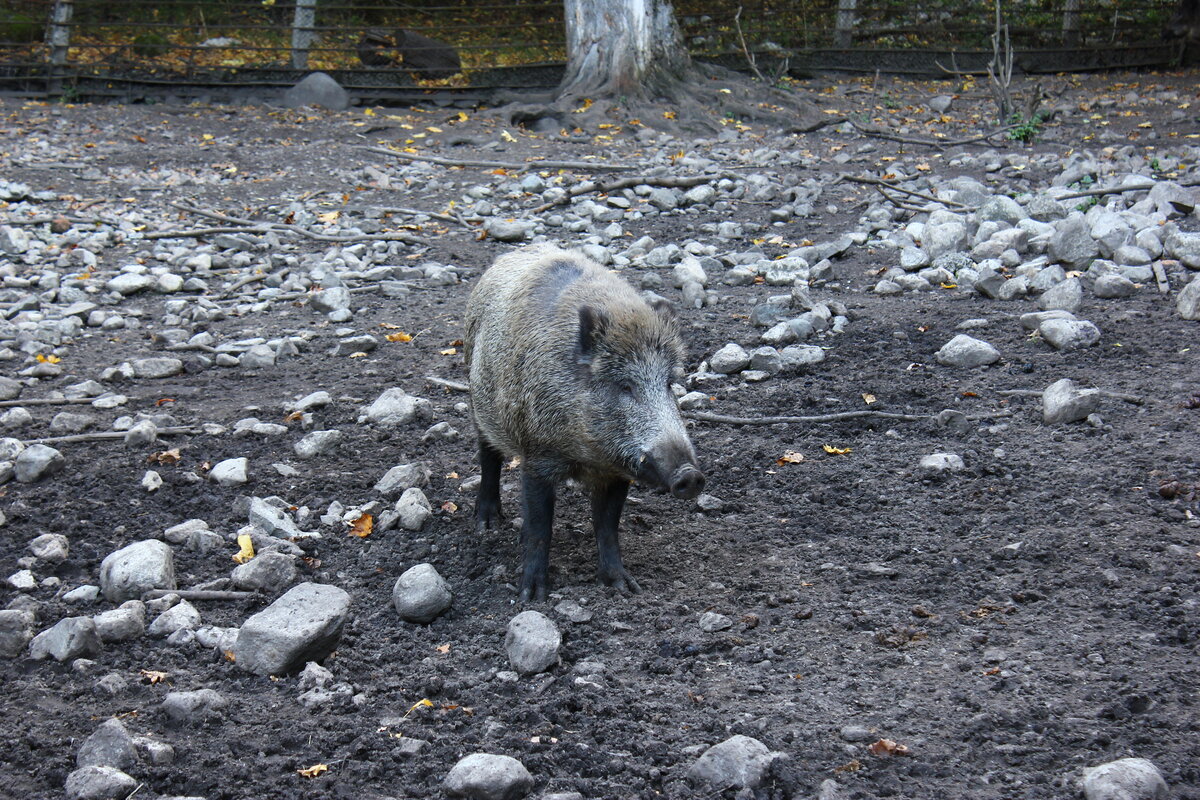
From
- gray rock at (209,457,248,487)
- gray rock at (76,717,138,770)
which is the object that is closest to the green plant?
gray rock at (209,457,248,487)

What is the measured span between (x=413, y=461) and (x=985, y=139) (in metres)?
7.26

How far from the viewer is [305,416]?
4.63 meters

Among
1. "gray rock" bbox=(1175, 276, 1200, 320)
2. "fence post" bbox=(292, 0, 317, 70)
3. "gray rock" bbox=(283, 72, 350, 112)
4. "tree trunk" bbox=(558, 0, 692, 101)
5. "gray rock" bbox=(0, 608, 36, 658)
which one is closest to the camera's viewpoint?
"gray rock" bbox=(0, 608, 36, 658)

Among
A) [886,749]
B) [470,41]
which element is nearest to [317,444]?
[886,749]

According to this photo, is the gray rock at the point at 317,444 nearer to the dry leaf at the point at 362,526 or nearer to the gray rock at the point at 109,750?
the dry leaf at the point at 362,526

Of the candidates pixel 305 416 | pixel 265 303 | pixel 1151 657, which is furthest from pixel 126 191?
pixel 1151 657

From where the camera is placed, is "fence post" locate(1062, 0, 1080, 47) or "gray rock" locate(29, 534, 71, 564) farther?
"fence post" locate(1062, 0, 1080, 47)

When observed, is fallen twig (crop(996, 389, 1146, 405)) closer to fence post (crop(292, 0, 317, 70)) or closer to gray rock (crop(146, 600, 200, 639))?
gray rock (crop(146, 600, 200, 639))

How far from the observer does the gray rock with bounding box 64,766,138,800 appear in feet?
7.21

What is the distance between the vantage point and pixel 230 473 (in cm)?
400

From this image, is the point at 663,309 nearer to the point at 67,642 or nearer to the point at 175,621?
the point at 175,621

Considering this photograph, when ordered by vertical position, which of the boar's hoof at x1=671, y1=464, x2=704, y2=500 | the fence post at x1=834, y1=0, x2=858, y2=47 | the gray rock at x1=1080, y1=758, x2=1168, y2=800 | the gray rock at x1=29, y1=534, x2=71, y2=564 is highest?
the fence post at x1=834, y1=0, x2=858, y2=47

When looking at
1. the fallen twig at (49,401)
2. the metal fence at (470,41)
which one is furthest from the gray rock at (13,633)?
the metal fence at (470,41)

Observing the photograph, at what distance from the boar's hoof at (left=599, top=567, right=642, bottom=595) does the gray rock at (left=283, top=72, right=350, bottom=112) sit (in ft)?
33.6
